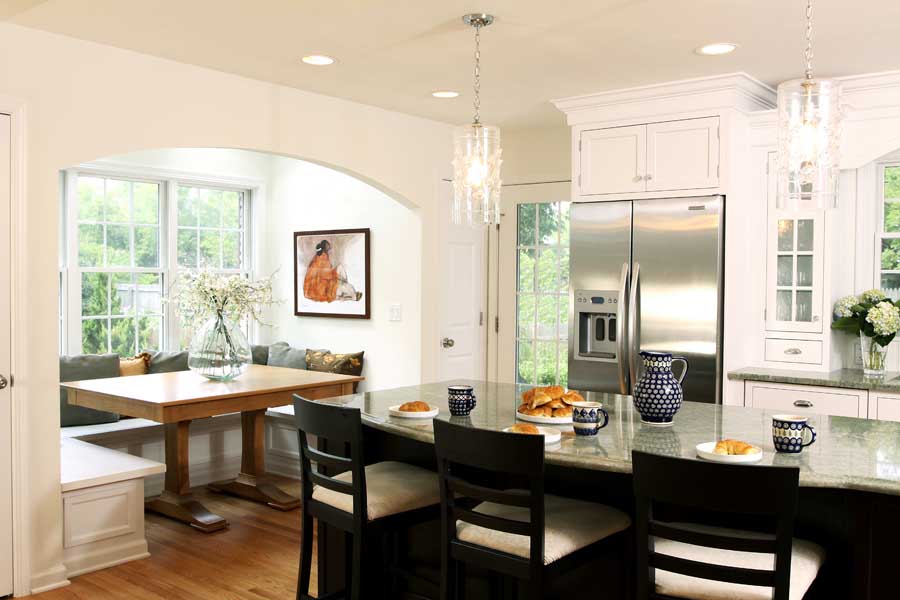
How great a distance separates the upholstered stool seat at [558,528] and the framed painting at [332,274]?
363 cm

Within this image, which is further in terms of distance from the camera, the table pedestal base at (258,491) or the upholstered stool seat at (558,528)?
the table pedestal base at (258,491)

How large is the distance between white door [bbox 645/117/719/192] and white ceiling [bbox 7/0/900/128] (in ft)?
1.03

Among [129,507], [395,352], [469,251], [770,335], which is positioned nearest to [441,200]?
[469,251]

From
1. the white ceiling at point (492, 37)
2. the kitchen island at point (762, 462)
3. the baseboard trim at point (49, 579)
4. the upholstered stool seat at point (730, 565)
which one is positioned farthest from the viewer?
the baseboard trim at point (49, 579)

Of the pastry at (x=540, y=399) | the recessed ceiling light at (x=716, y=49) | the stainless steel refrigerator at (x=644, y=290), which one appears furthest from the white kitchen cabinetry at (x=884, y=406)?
the pastry at (x=540, y=399)

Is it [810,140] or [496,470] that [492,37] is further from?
[496,470]

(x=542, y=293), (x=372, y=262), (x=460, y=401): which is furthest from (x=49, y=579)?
(x=542, y=293)

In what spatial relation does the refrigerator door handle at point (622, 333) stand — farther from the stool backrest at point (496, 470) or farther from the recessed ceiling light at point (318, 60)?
the stool backrest at point (496, 470)

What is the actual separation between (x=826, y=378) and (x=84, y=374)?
436 centimetres

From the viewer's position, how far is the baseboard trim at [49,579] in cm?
358

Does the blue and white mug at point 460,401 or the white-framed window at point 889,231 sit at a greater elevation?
the white-framed window at point 889,231

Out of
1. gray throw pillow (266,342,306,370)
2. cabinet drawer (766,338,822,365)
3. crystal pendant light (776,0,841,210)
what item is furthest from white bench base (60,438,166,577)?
cabinet drawer (766,338,822,365)

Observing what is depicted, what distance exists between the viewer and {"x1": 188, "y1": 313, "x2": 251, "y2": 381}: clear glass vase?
4.74m

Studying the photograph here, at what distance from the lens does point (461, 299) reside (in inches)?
229
